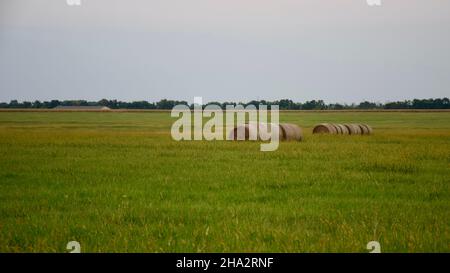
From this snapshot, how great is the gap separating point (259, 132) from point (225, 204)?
1510cm

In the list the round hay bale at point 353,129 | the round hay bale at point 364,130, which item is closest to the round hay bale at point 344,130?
the round hay bale at point 353,129

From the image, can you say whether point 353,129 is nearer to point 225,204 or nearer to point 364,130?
point 364,130

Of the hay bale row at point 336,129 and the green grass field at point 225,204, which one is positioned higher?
the hay bale row at point 336,129

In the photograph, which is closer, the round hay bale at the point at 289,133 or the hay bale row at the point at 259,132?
the hay bale row at the point at 259,132

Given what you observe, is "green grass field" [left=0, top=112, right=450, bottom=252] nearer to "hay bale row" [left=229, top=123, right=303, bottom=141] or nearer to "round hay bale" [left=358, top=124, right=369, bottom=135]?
"hay bale row" [left=229, top=123, right=303, bottom=141]

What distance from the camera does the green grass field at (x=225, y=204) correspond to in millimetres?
6480

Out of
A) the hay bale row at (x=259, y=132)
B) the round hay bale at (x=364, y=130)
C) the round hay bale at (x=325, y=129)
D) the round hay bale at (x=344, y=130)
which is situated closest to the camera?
the hay bale row at (x=259, y=132)

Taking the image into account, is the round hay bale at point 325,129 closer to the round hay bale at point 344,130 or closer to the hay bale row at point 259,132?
the round hay bale at point 344,130

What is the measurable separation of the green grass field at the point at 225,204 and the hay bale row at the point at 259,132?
765 cm

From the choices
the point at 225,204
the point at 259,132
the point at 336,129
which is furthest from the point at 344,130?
the point at 225,204

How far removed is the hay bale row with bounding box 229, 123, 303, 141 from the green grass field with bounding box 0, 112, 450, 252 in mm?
7653

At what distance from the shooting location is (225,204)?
8.82m
